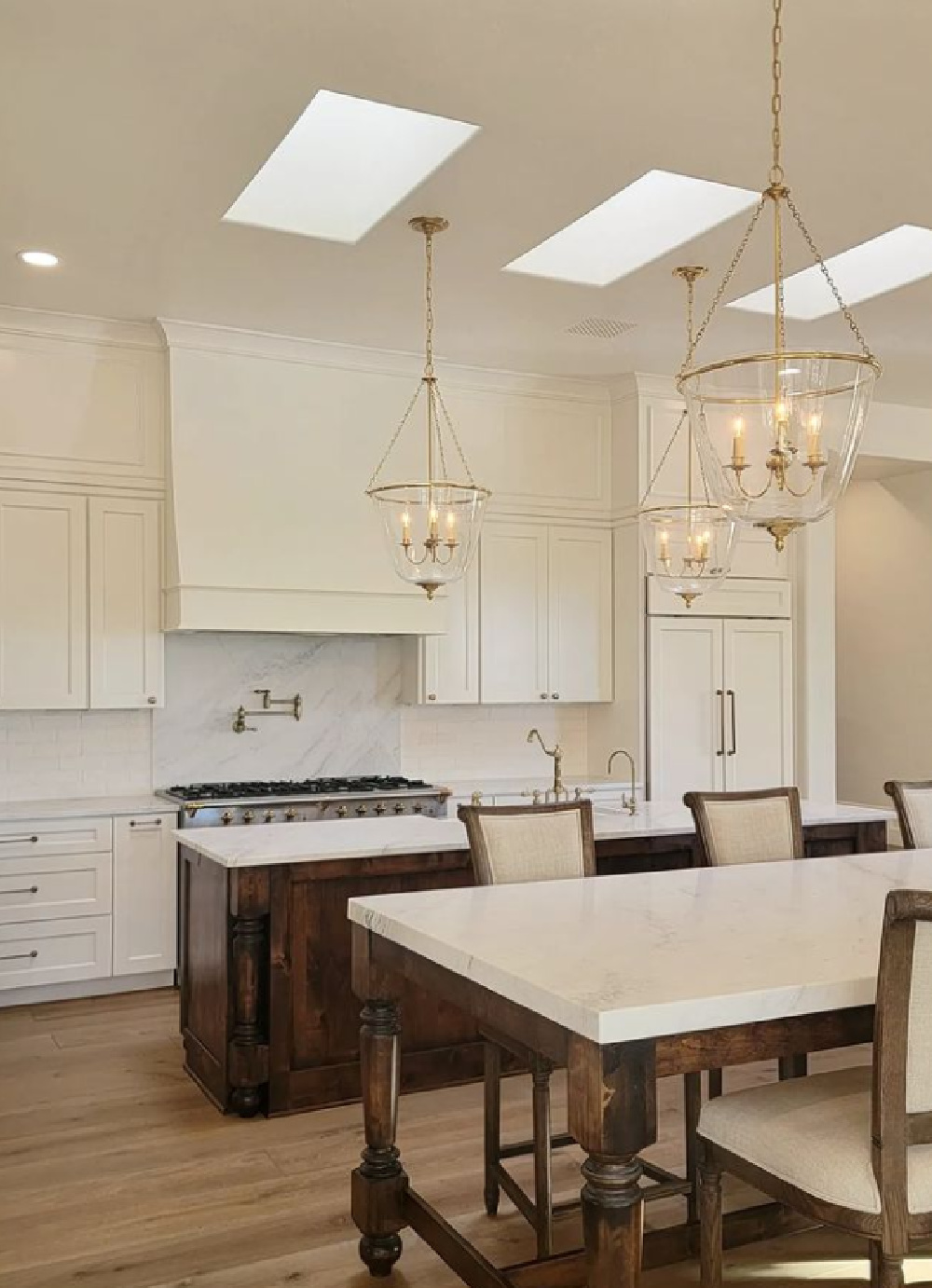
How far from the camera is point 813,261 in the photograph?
4.91m

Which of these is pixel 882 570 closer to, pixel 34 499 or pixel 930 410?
pixel 930 410

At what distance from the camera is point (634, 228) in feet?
15.7

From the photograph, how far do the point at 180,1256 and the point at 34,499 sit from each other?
11.9 feet

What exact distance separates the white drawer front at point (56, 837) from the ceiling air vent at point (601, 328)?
3152 mm

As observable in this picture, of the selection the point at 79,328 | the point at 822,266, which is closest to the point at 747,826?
the point at 822,266

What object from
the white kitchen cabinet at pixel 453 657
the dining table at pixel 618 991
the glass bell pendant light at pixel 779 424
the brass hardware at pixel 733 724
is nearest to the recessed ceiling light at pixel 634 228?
the glass bell pendant light at pixel 779 424

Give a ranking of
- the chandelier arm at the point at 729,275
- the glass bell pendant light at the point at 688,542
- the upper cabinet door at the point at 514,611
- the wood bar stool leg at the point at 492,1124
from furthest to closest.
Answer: the upper cabinet door at the point at 514,611, the glass bell pendant light at the point at 688,542, the chandelier arm at the point at 729,275, the wood bar stool leg at the point at 492,1124

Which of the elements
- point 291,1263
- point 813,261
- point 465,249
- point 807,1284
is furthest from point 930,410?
point 291,1263

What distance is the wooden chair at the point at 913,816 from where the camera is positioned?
152 inches

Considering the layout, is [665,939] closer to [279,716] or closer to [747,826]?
[747,826]

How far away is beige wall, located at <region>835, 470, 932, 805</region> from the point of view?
7.99 m

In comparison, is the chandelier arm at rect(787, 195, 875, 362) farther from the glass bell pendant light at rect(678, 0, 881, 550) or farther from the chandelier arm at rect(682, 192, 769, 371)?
the glass bell pendant light at rect(678, 0, 881, 550)

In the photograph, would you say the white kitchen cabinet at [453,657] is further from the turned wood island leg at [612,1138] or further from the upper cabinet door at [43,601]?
the turned wood island leg at [612,1138]

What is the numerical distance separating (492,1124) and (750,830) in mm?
1219
